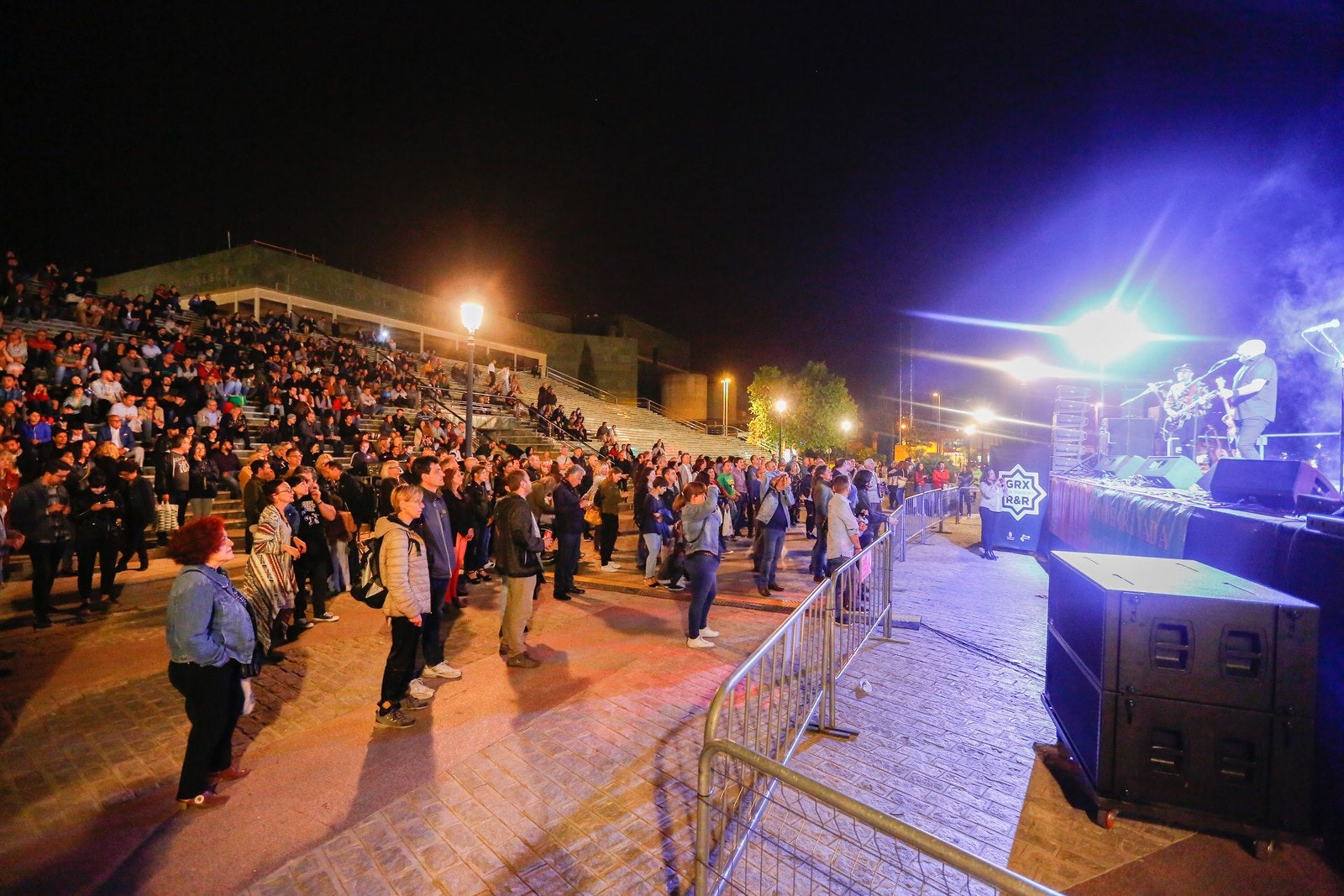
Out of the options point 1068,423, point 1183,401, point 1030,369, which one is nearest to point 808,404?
point 1030,369

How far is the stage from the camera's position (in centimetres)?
316

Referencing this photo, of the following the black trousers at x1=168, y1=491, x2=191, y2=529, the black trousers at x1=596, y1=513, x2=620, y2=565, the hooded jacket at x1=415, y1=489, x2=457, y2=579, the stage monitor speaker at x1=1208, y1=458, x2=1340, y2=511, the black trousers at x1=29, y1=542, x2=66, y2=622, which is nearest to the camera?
the stage monitor speaker at x1=1208, y1=458, x2=1340, y2=511

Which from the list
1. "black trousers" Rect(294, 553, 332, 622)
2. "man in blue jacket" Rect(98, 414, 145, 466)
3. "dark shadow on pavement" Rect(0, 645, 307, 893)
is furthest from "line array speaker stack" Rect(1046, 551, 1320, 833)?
"man in blue jacket" Rect(98, 414, 145, 466)

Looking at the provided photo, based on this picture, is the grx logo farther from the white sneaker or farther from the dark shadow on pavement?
the dark shadow on pavement

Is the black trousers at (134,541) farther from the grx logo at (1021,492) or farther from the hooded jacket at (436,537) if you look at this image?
the grx logo at (1021,492)

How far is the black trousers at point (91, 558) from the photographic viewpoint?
23.5ft

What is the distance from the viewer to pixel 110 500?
7355mm

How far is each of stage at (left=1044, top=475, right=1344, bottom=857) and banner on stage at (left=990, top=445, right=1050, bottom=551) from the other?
4.99 metres

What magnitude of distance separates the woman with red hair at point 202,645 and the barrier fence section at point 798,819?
3027mm

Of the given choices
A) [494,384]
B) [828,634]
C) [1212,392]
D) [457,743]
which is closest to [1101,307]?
[1212,392]

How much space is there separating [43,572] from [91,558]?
557mm

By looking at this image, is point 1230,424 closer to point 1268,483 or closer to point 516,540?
point 1268,483

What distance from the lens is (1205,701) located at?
328 centimetres

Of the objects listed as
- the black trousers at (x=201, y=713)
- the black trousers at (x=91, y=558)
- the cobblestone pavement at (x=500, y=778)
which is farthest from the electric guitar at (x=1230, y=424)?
the black trousers at (x=91, y=558)
